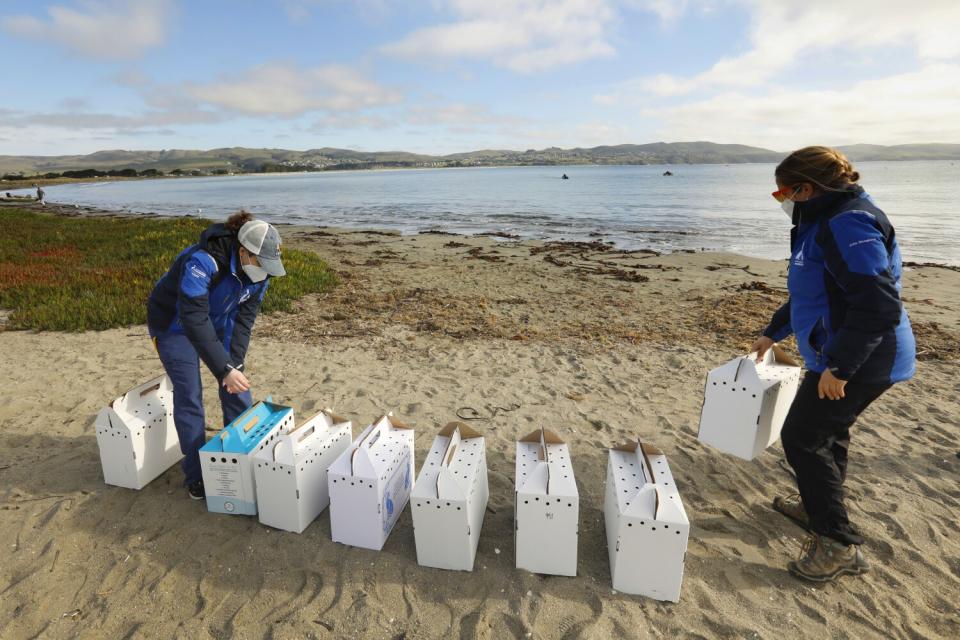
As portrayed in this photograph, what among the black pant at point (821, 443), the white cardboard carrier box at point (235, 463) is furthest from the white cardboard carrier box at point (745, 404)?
the white cardboard carrier box at point (235, 463)

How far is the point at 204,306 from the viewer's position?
340 cm

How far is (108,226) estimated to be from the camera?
23156 mm

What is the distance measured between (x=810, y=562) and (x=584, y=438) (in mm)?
2112

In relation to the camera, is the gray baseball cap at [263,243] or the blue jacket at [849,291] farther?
the gray baseball cap at [263,243]

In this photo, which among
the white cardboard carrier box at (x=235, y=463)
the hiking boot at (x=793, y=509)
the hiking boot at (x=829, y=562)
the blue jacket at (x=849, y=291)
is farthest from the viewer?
the hiking boot at (x=793, y=509)

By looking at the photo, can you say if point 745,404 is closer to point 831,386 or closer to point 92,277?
point 831,386

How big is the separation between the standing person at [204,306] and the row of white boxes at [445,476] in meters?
0.43

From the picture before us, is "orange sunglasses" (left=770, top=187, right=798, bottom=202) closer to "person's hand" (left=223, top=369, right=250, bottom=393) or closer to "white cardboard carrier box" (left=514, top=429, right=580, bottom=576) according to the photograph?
"white cardboard carrier box" (left=514, top=429, right=580, bottom=576)

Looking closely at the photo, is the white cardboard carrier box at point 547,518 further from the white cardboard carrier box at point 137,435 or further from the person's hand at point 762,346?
the white cardboard carrier box at point 137,435

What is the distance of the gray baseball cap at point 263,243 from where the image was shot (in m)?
3.49

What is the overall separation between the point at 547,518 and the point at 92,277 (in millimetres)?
12254

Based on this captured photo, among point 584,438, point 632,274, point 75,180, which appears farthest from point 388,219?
point 75,180

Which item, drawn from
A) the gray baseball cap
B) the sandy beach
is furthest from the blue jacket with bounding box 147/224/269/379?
the sandy beach

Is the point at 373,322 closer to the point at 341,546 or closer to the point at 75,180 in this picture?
the point at 341,546
